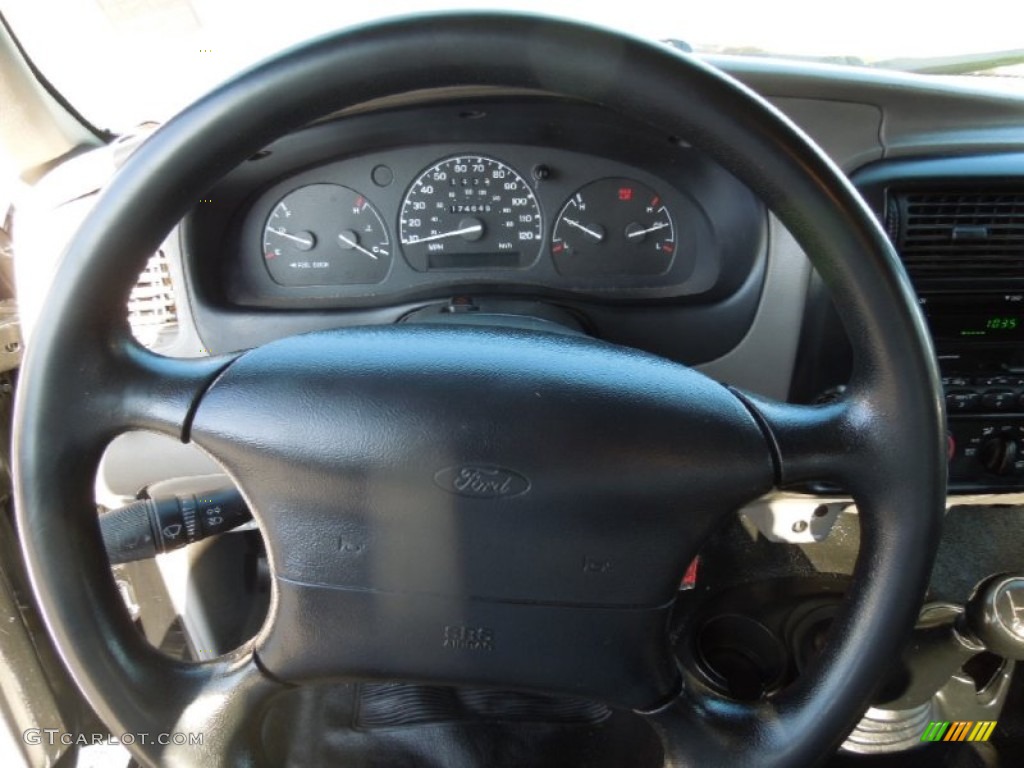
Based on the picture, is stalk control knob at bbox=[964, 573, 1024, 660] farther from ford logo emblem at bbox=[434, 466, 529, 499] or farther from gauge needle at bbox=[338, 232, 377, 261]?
gauge needle at bbox=[338, 232, 377, 261]

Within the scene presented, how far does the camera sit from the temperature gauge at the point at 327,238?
58.8 inches

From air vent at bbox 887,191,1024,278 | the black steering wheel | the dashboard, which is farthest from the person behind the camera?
the dashboard

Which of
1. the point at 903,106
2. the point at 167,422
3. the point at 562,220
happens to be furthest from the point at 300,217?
the point at 903,106

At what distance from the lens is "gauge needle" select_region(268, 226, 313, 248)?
4.91 feet

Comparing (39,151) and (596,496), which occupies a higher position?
(39,151)

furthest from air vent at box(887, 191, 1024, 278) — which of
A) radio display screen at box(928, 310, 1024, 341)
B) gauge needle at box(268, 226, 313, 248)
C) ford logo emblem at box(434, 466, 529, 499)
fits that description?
gauge needle at box(268, 226, 313, 248)

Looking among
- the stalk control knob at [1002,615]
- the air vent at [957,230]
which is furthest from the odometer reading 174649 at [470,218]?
the stalk control knob at [1002,615]

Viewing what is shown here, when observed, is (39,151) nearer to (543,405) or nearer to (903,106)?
(543,405)

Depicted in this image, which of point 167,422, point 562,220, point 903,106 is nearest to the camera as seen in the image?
point 167,422

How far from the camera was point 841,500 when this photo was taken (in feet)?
4.56

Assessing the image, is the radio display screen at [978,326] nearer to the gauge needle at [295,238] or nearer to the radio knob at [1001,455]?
the radio knob at [1001,455]

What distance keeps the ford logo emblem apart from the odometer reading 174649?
28.9 inches

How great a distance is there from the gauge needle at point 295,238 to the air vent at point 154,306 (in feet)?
0.64

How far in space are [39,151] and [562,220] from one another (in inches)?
36.4
